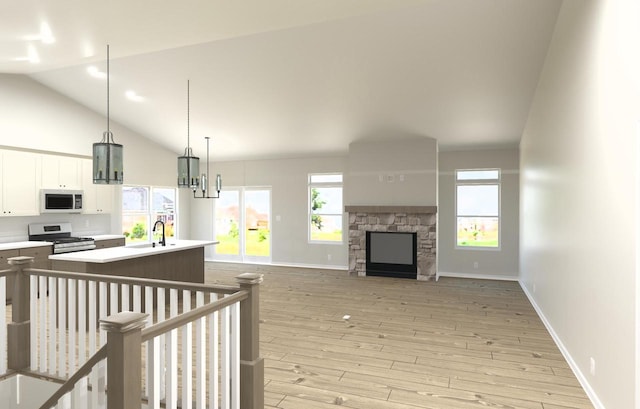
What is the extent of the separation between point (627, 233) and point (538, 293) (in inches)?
136

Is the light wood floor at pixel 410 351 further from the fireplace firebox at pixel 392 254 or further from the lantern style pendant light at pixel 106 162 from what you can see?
the lantern style pendant light at pixel 106 162

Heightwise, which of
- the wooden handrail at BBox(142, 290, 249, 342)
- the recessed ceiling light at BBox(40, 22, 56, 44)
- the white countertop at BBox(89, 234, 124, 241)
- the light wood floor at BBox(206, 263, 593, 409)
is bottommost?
the light wood floor at BBox(206, 263, 593, 409)

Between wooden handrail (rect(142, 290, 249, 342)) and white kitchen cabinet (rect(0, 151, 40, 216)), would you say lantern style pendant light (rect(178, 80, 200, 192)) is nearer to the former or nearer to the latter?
wooden handrail (rect(142, 290, 249, 342))

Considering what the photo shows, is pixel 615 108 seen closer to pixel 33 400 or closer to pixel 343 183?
pixel 33 400

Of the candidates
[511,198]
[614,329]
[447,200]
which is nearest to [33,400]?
[614,329]

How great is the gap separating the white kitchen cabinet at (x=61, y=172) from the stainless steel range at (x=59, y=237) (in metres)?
0.75

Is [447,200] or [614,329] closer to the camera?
[614,329]

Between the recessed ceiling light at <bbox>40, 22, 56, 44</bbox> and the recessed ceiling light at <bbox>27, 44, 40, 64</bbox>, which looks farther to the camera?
the recessed ceiling light at <bbox>27, 44, 40, 64</bbox>

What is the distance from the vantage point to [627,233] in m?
2.37

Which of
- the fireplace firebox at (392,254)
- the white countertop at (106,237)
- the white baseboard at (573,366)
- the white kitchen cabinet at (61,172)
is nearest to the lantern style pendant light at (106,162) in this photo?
the white kitchen cabinet at (61,172)

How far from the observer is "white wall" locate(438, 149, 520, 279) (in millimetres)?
7895

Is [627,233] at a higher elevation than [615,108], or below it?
below

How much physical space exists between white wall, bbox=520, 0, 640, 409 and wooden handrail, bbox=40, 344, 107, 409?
2.88 metres

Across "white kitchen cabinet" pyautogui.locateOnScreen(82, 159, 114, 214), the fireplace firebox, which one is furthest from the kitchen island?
the fireplace firebox
